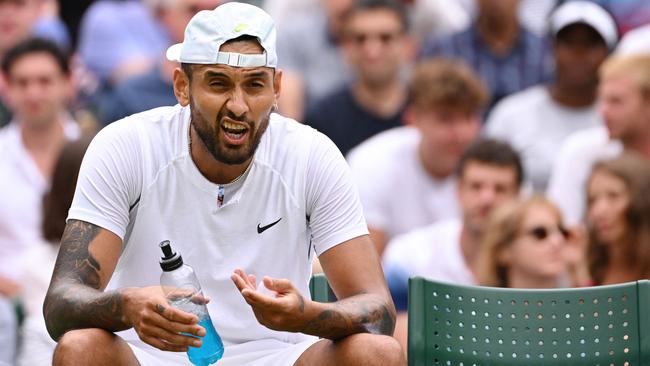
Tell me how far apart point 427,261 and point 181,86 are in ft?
8.42

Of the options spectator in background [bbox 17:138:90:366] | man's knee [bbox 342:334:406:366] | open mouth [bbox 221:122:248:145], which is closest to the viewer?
man's knee [bbox 342:334:406:366]

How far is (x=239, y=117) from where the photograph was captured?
3.93 meters

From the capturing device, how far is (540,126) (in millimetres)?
7480

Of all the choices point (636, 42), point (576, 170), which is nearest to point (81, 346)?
point (576, 170)

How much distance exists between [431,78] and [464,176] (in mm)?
711

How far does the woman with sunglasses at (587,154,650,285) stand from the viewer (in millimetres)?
5895

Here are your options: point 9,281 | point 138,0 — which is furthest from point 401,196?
point 138,0

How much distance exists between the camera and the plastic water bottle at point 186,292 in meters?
3.71

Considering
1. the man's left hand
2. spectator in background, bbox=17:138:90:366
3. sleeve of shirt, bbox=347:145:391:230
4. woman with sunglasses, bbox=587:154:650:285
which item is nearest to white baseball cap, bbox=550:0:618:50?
sleeve of shirt, bbox=347:145:391:230

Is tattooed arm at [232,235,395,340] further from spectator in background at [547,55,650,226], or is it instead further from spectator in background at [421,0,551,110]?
spectator in background at [421,0,551,110]

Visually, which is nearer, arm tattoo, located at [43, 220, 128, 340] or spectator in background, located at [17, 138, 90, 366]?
arm tattoo, located at [43, 220, 128, 340]

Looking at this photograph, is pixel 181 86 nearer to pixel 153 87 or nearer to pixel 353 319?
pixel 353 319

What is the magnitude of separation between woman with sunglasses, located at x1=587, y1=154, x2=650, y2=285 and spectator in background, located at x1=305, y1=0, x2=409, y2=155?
76.1 inches

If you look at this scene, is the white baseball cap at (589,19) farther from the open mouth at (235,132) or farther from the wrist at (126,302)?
the wrist at (126,302)
